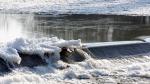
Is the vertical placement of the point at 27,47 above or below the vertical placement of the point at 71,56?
above

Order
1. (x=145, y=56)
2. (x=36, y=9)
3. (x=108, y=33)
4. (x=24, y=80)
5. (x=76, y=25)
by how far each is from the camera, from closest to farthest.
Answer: (x=24, y=80) < (x=145, y=56) < (x=108, y=33) < (x=76, y=25) < (x=36, y=9)

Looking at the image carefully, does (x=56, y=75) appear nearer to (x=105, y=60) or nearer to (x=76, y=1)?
(x=105, y=60)

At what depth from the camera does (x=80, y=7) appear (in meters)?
31.1

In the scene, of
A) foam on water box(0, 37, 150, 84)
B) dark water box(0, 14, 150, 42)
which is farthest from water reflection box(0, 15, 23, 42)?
foam on water box(0, 37, 150, 84)

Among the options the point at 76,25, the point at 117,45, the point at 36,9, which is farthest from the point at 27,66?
the point at 36,9

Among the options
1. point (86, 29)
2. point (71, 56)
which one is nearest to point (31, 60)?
point (71, 56)

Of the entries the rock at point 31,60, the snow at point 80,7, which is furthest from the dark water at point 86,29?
the snow at point 80,7

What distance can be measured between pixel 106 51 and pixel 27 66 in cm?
272

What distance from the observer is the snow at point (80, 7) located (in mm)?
28047

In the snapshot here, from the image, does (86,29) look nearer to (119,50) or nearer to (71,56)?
(119,50)

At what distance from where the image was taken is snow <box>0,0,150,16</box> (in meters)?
28.0

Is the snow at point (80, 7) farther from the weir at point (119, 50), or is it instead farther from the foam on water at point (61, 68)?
the foam on water at point (61, 68)

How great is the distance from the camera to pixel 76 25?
65.3 feet

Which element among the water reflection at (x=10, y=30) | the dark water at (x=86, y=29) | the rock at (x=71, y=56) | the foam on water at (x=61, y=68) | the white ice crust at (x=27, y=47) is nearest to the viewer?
the foam on water at (x=61, y=68)
